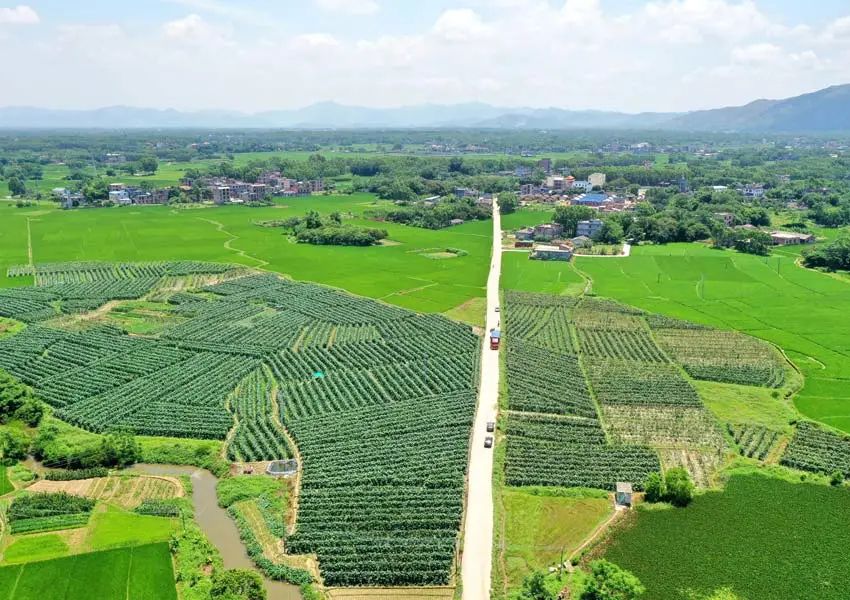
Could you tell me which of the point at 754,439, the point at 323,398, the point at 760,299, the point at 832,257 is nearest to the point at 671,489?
the point at 754,439

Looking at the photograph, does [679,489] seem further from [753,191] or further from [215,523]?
[753,191]

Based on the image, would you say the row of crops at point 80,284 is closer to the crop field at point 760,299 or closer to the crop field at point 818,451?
the crop field at point 760,299

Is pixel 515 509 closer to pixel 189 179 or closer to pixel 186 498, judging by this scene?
pixel 186 498

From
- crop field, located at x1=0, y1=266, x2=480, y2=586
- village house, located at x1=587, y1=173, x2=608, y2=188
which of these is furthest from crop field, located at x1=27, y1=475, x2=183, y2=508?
village house, located at x1=587, y1=173, x2=608, y2=188

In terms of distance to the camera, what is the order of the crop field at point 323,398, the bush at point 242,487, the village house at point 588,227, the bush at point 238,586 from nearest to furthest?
the bush at point 238,586 → the crop field at point 323,398 → the bush at point 242,487 → the village house at point 588,227

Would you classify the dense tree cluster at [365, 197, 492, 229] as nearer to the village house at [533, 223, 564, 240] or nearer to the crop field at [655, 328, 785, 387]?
the village house at [533, 223, 564, 240]

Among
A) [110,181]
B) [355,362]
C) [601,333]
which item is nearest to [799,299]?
[601,333]

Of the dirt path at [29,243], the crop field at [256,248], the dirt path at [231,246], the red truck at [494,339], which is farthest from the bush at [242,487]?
the dirt path at [29,243]
